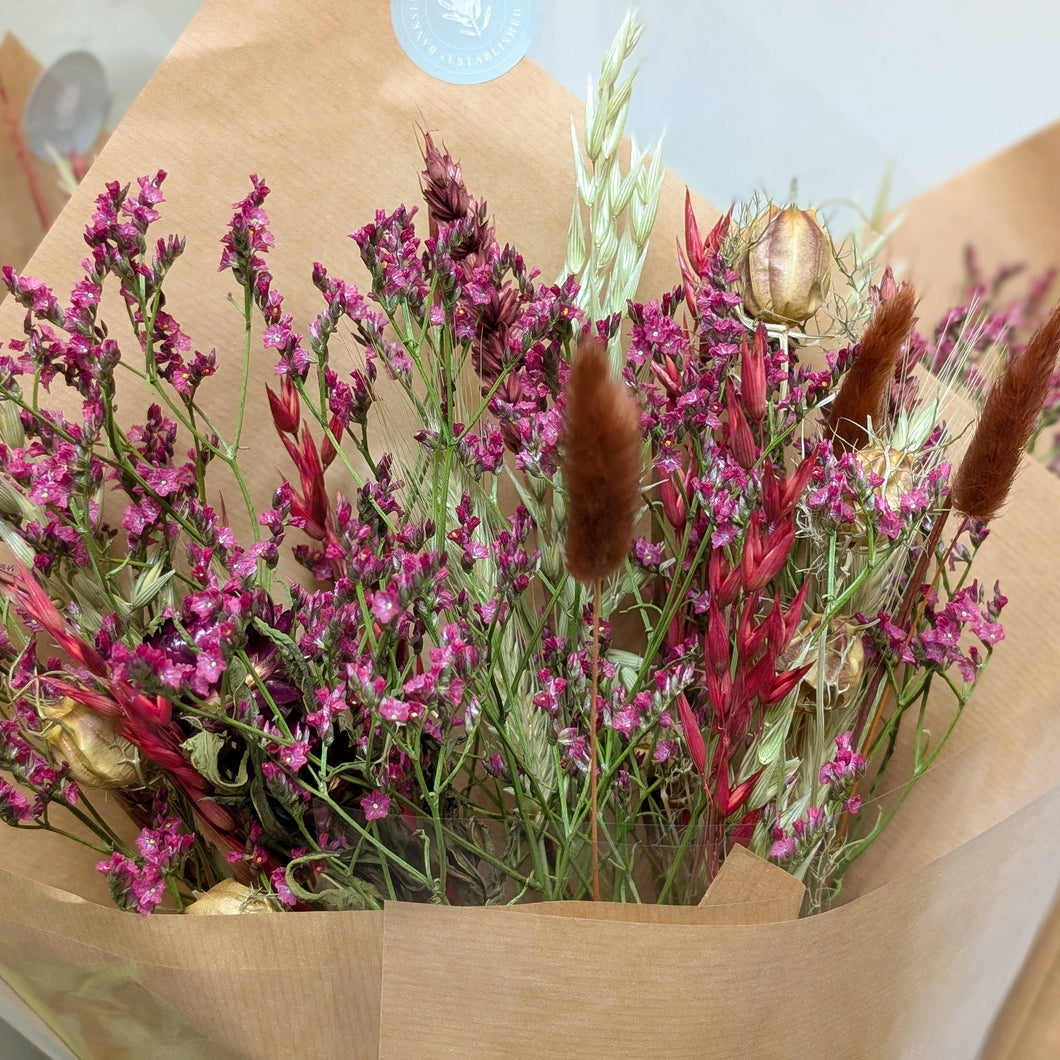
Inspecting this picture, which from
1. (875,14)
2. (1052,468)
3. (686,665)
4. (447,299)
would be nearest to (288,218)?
(447,299)

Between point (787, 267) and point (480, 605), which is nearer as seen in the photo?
point (480, 605)

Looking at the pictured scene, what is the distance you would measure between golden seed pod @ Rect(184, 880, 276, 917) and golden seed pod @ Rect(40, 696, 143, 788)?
0.09m

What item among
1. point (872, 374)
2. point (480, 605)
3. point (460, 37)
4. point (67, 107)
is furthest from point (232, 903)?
point (67, 107)

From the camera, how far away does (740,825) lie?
64 centimetres

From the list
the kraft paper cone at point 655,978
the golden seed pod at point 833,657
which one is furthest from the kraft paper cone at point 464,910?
the golden seed pod at point 833,657

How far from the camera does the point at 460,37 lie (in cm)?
91

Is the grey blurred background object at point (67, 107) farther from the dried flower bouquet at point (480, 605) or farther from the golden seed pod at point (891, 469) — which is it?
the golden seed pod at point (891, 469)

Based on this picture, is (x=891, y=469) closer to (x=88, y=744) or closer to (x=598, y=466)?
(x=598, y=466)

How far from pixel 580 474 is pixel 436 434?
0.25 m

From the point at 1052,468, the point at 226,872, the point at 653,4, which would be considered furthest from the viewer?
the point at 653,4

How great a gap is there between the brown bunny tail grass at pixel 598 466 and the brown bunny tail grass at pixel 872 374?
23 cm

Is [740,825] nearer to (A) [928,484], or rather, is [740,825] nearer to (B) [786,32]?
(A) [928,484]

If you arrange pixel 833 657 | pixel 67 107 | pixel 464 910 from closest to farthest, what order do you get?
pixel 464 910 → pixel 833 657 → pixel 67 107

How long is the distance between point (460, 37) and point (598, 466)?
63 cm
